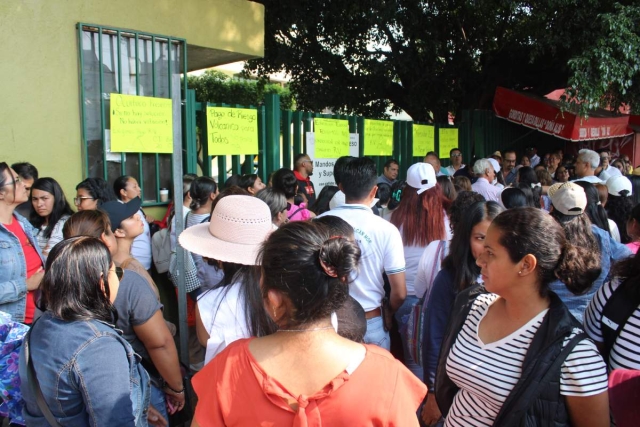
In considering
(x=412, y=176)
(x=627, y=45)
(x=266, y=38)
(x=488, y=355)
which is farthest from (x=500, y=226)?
(x=266, y=38)

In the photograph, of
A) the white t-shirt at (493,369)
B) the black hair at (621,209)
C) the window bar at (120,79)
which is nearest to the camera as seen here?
the white t-shirt at (493,369)

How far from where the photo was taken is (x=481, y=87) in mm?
12617

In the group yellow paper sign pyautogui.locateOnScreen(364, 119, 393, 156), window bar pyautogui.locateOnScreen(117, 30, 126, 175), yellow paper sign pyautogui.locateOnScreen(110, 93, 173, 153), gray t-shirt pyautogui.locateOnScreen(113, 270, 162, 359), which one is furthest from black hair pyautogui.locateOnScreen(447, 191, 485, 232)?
yellow paper sign pyautogui.locateOnScreen(364, 119, 393, 156)

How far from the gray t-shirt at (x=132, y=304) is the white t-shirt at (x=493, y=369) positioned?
4.53ft

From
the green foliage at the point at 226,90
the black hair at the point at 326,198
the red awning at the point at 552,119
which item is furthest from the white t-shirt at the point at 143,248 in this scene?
the green foliage at the point at 226,90

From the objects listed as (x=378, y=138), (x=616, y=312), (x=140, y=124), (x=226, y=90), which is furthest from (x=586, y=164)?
(x=226, y=90)

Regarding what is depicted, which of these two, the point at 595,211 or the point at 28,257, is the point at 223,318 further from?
the point at 595,211

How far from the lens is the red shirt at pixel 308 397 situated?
1377mm

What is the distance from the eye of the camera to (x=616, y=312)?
6.72ft

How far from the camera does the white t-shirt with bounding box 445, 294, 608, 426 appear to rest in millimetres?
1760

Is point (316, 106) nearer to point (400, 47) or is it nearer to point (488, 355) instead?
point (400, 47)

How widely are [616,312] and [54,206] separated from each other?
3960mm

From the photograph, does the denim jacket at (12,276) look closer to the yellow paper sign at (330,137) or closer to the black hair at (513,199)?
the black hair at (513,199)

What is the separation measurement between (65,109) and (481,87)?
396 inches
